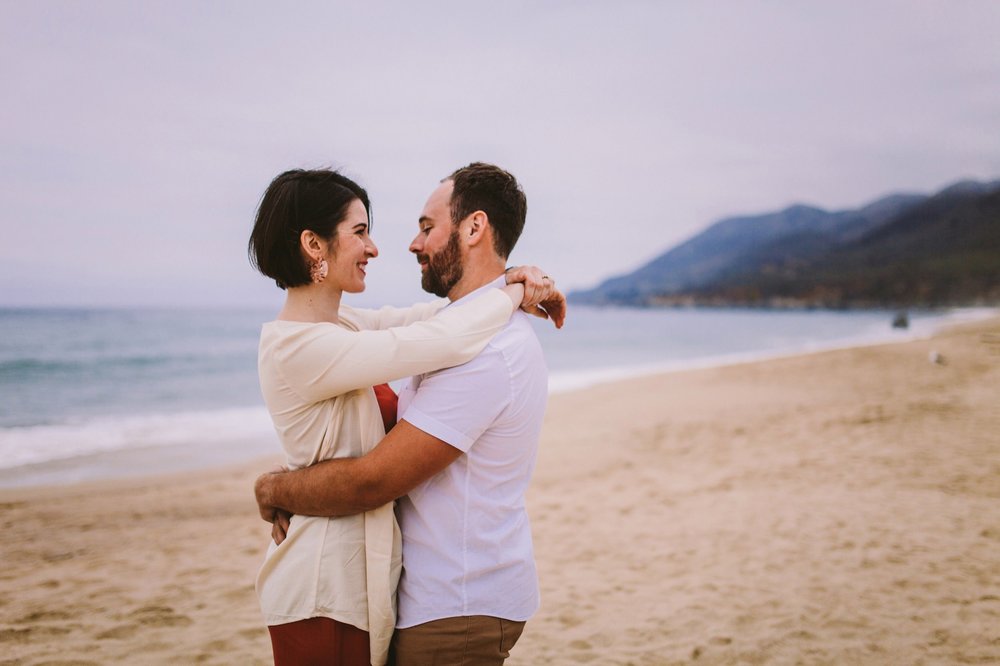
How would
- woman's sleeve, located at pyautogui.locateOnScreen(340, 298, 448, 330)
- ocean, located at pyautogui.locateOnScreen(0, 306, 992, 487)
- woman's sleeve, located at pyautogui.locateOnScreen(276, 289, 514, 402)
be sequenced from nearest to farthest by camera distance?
woman's sleeve, located at pyautogui.locateOnScreen(276, 289, 514, 402) < woman's sleeve, located at pyautogui.locateOnScreen(340, 298, 448, 330) < ocean, located at pyautogui.locateOnScreen(0, 306, 992, 487)

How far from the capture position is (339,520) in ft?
5.62

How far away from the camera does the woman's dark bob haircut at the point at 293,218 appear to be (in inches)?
71.1

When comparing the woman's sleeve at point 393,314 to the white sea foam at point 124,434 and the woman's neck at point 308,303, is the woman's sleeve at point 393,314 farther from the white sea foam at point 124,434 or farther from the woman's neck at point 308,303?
the white sea foam at point 124,434

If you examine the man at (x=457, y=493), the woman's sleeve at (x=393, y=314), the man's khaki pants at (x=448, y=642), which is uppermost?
the woman's sleeve at (x=393, y=314)

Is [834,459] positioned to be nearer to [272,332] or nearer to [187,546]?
[187,546]

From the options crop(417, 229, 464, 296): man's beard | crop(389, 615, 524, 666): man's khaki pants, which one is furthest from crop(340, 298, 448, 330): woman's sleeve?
crop(389, 615, 524, 666): man's khaki pants

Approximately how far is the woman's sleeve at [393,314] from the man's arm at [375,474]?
764 mm

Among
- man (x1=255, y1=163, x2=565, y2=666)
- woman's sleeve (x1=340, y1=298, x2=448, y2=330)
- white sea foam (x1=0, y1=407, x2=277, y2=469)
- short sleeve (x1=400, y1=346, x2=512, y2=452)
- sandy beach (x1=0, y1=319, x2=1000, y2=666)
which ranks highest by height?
woman's sleeve (x1=340, y1=298, x2=448, y2=330)

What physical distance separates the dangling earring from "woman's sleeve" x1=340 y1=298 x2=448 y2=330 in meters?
0.48

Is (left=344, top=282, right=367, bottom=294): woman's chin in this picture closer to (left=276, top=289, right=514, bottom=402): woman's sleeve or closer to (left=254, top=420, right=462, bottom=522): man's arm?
(left=276, top=289, right=514, bottom=402): woman's sleeve

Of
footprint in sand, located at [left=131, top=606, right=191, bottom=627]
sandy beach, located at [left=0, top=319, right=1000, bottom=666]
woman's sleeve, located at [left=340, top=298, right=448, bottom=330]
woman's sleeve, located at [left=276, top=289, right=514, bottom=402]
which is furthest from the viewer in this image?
footprint in sand, located at [left=131, top=606, right=191, bottom=627]

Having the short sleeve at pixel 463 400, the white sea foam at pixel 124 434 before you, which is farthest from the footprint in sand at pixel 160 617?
the white sea foam at pixel 124 434

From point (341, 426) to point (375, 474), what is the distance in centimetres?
21

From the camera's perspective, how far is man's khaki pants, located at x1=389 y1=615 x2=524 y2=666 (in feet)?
5.79
